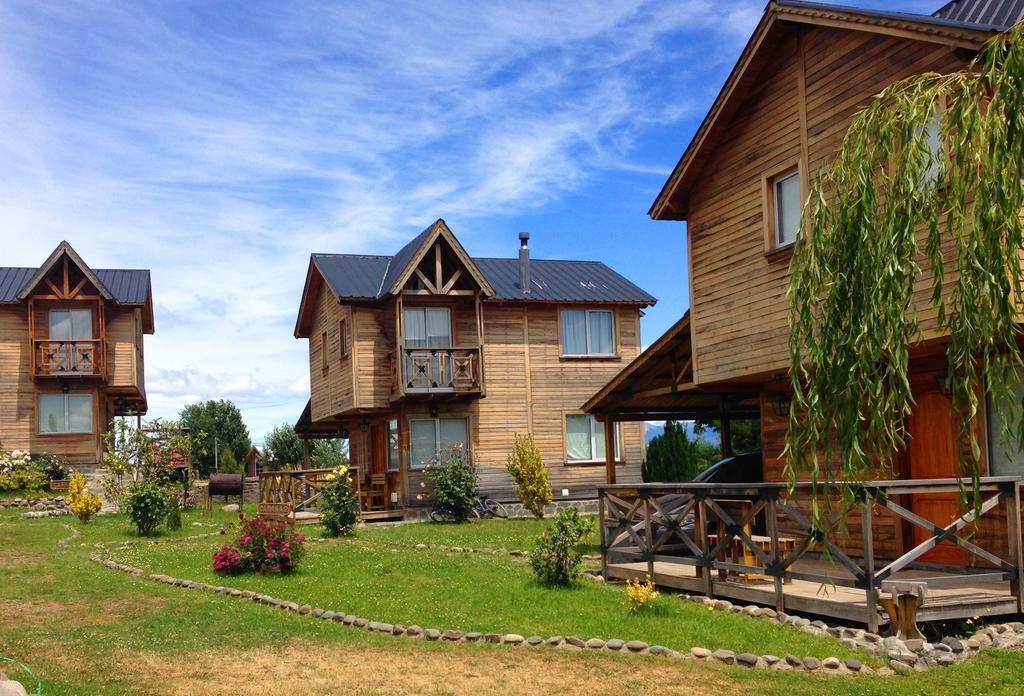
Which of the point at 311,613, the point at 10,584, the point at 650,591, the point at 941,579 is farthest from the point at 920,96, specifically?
the point at 10,584

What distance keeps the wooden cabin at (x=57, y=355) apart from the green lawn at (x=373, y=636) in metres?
20.1

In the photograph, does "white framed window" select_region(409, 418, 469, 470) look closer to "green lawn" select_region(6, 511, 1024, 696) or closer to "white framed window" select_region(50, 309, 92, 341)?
"green lawn" select_region(6, 511, 1024, 696)

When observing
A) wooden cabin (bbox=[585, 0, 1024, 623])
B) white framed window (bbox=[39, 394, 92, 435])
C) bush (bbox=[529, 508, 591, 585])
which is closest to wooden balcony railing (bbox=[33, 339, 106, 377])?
white framed window (bbox=[39, 394, 92, 435])

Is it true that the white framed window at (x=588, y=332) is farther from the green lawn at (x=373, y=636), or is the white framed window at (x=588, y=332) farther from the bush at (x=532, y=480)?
the green lawn at (x=373, y=636)

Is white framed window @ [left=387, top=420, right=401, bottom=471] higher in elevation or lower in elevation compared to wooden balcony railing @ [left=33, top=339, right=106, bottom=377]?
lower

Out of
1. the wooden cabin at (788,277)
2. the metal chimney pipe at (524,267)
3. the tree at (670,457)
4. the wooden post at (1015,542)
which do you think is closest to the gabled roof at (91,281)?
the metal chimney pipe at (524,267)

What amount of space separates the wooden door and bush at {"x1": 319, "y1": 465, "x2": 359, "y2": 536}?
1153 cm

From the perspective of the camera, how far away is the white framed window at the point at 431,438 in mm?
29609

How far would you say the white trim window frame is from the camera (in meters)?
31.7

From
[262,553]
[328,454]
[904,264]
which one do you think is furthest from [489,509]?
[328,454]

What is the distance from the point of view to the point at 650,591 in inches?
492

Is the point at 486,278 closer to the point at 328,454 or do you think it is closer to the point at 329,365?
the point at 329,365

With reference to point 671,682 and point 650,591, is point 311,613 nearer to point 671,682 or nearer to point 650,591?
point 650,591

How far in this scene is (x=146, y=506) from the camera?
22156mm
